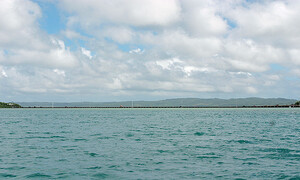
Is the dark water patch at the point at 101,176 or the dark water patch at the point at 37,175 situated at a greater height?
the dark water patch at the point at 101,176

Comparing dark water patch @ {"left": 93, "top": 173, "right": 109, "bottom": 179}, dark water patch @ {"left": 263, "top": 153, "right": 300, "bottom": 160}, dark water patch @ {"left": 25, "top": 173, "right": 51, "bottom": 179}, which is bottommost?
dark water patch @ {"left": 25, "top": 173, "right": 51, "bottom": 179}

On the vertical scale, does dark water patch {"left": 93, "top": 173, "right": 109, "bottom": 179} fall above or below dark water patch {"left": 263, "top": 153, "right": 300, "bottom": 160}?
below

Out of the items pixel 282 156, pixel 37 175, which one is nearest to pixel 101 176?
pixel 37 175

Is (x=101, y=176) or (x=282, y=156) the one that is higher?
(x=282, y=156)

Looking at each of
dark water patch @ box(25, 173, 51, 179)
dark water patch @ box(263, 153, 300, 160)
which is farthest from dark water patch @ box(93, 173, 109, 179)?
dark water patch @ box(263, 153, 300, 160)

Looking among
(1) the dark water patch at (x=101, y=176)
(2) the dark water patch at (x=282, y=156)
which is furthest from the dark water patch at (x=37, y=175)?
(2) the dark water patch at (x=282, y=156)

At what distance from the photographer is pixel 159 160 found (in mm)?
31031

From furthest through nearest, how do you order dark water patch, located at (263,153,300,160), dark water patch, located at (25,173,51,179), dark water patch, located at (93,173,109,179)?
dark water patch, located at (263,153,300,160)
dark water patch, located at (25,173,51,179)
dark water patch, located at (93,173,109,179)

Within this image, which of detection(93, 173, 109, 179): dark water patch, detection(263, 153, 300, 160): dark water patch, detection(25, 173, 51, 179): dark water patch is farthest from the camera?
detection(263, 153, 300, 160): dark water patch

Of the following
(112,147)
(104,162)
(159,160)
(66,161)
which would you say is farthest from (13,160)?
(159,160)

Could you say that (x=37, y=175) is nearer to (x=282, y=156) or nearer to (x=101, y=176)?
(x=101, y=176)

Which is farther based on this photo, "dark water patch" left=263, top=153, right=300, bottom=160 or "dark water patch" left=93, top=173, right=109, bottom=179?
"dark water patch" left=263, top=153, right=300, bottom=160

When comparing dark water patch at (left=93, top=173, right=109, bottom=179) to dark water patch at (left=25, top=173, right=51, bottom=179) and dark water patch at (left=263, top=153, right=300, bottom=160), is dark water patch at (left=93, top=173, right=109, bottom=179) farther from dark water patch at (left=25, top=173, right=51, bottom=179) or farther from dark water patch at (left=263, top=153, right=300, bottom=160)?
dark water patch at (left=263, top=153, right=300, bottom=160)

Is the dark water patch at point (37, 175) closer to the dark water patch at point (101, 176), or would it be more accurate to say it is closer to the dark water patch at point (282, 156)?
the dark water patch at point (101, 176)
